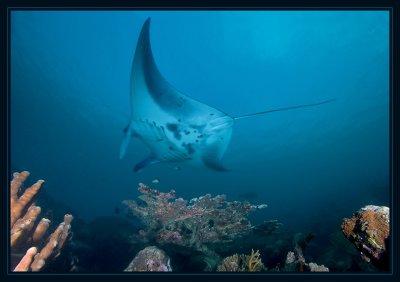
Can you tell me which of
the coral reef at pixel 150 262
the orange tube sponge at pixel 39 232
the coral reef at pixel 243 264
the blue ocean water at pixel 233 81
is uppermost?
the blue ocean water at pixel 233 81

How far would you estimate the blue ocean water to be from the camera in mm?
18562

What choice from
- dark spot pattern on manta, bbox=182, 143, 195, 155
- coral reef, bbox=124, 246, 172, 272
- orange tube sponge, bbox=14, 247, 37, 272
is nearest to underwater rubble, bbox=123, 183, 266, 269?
dark spot pattern on manta, bbox=182, 143, 195, 155

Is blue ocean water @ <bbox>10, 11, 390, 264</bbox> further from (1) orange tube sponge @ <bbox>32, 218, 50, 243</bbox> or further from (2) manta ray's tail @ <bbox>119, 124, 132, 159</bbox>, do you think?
(1) orange tube sponge @ <bbox>32, 218, 50, 243</bbox>

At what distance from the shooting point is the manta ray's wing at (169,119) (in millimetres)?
4797

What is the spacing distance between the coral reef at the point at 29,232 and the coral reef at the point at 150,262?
1275mm

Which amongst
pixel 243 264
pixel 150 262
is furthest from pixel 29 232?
pixel 243 264

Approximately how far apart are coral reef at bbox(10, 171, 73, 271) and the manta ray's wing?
189cm

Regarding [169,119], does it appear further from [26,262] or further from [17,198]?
[26,262]

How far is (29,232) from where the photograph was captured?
4.29m

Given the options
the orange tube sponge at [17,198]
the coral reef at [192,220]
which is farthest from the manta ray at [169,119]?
the orange tube sponge at [17,198]

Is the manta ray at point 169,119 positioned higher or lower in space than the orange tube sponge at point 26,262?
higher

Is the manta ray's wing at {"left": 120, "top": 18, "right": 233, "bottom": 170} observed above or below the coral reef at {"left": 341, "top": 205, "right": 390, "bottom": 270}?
above

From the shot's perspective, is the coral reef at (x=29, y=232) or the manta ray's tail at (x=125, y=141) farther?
the manta ray's tail at (x=125, y=141)

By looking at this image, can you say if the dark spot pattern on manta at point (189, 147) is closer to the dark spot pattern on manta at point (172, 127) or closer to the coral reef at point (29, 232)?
the dark spot pattern on manta at point (172, 127)
